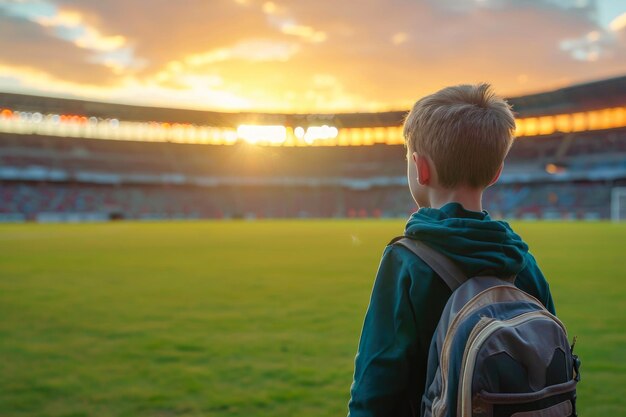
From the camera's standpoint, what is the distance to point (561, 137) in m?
58.6

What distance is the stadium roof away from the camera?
49.3 meters

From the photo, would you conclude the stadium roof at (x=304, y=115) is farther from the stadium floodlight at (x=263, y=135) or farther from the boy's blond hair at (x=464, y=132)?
the boy's blond hair at (x=464, y=132)

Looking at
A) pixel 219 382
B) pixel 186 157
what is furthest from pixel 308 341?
pixel 186 157

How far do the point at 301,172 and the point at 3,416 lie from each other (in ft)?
220

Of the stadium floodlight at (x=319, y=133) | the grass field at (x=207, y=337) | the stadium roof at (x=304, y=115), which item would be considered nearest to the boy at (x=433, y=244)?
the grass field at (x=207, y=337)

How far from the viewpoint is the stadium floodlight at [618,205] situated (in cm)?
4503

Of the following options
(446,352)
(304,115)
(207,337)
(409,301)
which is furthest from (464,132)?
(304,115)

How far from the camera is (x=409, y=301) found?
1.55 m

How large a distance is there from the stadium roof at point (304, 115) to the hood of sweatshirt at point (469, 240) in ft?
162

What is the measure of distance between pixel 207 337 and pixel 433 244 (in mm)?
4608

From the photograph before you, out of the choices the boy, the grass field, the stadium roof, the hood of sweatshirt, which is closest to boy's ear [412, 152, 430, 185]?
the boy

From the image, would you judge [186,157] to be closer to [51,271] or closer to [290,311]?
[51,271]

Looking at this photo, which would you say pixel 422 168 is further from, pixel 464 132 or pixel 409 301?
pixel 409 301

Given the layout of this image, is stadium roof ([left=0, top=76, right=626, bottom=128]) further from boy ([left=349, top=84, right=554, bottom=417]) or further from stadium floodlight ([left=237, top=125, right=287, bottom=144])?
boy ([left=349, top=84, right=554, bottom=417])
